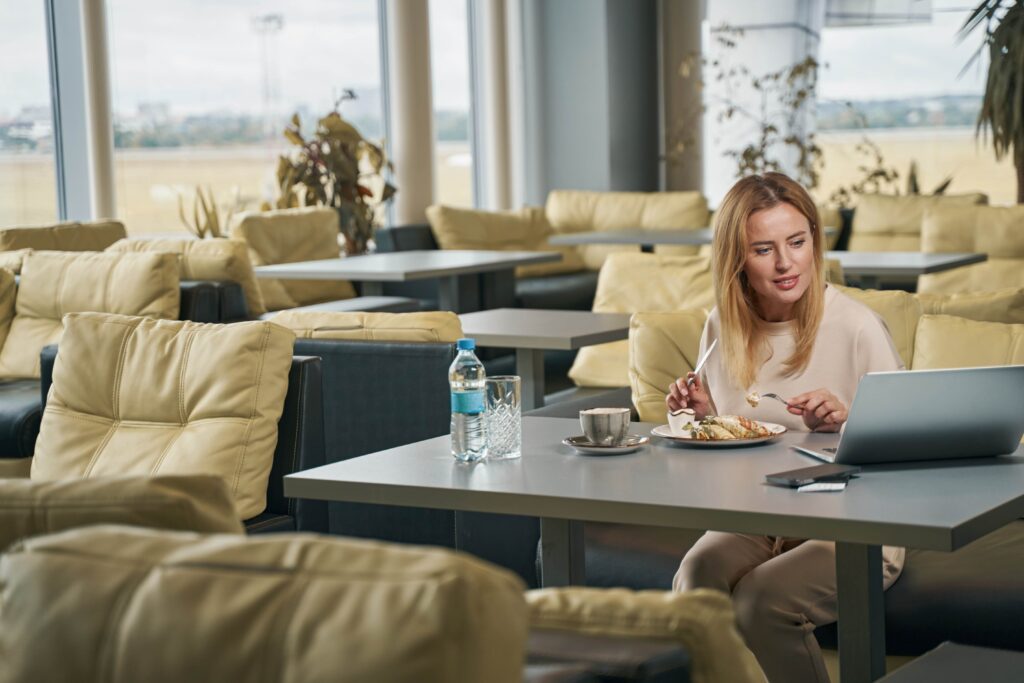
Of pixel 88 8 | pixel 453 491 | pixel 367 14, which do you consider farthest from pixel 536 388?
pixel 367 14

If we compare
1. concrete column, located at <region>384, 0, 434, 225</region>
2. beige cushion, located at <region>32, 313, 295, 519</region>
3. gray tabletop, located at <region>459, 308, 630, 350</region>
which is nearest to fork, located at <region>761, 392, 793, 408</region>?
beige cushion, located at <region>32, 313, 295, 519</region>

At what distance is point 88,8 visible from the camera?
7180mm

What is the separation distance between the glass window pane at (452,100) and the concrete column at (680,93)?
5.50 ft

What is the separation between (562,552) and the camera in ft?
7.79

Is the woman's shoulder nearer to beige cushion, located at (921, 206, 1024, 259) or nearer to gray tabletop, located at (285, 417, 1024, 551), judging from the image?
gray tabletop, located at (285, 417, 1024, 551)

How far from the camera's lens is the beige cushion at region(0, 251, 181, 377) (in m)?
4.94

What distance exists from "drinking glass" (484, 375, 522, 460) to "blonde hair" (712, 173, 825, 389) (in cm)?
48

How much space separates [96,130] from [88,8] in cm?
59

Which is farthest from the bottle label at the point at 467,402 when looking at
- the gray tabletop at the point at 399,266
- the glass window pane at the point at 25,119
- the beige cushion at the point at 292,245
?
the glass window pane at the point at 25,119

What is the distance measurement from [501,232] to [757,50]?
311cm

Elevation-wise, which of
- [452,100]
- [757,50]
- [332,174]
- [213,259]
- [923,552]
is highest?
[757,50]

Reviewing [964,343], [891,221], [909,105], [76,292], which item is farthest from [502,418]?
[909,105]

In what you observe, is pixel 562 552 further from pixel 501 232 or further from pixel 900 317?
pixel 501 232

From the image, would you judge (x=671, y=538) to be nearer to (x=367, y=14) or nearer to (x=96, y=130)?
(x=96, y=130)
